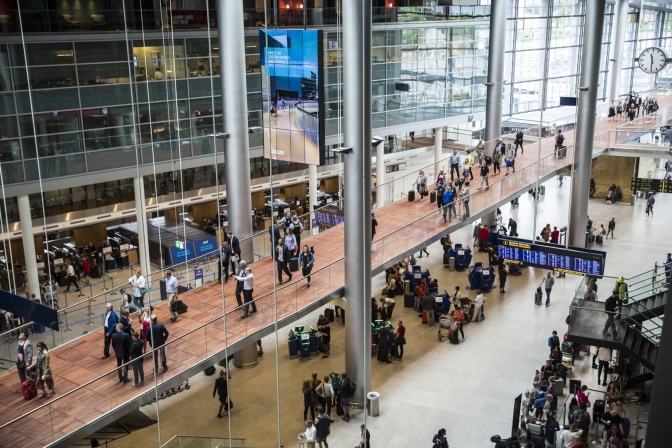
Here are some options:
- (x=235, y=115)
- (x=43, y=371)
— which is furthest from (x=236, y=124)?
(x=43, y=371)

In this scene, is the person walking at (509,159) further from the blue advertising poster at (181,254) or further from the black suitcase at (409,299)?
the blue advertising poster at (181,254)

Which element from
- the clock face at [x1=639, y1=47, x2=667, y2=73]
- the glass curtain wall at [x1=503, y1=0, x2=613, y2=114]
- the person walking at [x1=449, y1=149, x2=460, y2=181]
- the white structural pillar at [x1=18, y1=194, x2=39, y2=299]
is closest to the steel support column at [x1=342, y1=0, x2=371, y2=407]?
the person walking at [x1=449, y1=149, x2=460, y2=181]

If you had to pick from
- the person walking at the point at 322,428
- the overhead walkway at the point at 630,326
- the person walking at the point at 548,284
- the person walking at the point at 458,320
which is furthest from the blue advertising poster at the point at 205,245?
the overhead walkway at the point at 630,326

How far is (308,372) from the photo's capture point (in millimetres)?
20016

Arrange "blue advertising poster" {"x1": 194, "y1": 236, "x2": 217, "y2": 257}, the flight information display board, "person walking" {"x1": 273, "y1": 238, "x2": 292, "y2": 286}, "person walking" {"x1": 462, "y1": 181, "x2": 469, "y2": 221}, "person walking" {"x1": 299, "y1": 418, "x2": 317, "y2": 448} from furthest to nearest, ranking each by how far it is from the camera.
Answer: "blue advertising poster" {"x1": 194, "y1": 236, "x2": 217, "y2": 257}, "person walking" {"x1": 462, "y1": 181, "x2": 469, "y2": 221}, "person walking" {"x1": 273, "y1": 238, "x2": 292, "y2": 286}, the flight information display board, "person walking" {"x1": 299, "y1": 418, "x2": 317, "y2": 448}

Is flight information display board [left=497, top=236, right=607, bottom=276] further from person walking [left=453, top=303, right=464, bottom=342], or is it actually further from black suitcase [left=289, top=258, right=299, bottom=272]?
black suitcase [left=289, top=258, right=299, bottom=272]

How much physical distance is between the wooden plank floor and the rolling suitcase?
4.6 inches

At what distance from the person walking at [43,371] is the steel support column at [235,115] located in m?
7.61

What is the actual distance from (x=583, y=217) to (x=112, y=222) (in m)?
19.4

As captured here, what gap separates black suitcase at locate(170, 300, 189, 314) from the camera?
1738 cm

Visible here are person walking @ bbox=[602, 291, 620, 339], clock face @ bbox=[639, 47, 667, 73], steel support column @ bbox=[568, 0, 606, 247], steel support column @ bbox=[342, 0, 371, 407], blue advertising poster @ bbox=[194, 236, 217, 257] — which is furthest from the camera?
clock face @ bbox=[639, 47, 667, 73]

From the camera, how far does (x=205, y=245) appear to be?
28.2 metres

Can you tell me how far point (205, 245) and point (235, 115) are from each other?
9839mm

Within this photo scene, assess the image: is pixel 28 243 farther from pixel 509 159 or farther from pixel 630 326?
pixel 630 326
